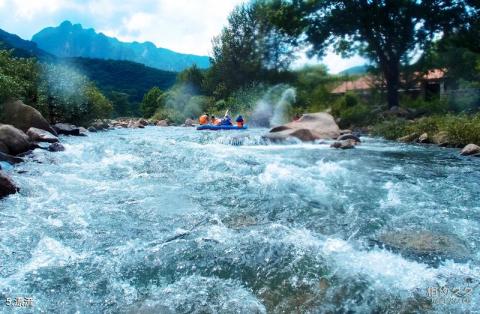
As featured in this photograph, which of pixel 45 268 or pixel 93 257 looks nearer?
pixel 45 268

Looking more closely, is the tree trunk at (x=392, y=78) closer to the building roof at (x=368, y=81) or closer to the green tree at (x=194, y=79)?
the building roof at (x=368, y=81)

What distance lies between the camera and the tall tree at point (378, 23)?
2312 cm

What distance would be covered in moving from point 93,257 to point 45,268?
46 cm

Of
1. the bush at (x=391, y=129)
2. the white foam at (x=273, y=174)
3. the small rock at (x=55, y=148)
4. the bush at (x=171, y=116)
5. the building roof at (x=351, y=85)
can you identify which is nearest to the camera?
the white foam at (x=273, y=174)

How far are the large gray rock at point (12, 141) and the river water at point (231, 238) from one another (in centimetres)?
151

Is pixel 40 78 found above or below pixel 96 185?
above

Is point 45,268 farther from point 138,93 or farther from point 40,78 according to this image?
point 138,93

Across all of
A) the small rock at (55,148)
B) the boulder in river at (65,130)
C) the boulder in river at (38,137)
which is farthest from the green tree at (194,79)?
the small rock at (55,148)

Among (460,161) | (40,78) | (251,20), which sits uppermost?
(251,20)

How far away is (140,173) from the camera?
8312mm

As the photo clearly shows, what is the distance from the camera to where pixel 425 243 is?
456 centimetres

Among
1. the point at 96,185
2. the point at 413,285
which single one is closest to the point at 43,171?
the point at 96,185

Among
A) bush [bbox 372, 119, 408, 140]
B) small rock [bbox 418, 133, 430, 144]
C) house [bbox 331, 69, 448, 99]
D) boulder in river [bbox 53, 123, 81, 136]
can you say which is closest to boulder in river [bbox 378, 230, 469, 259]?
small rock [bbox 418, 133, 430, 144]

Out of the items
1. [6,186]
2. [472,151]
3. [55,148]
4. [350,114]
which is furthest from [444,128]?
[6,186]
